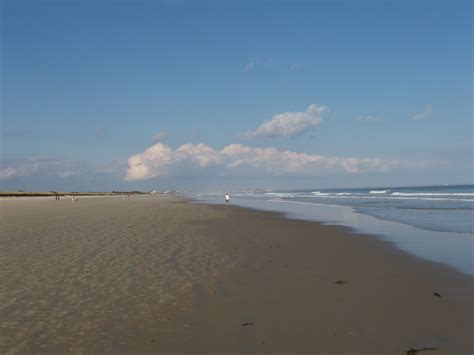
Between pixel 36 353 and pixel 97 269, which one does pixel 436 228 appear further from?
pixel 36 353

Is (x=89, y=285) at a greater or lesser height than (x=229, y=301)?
greater

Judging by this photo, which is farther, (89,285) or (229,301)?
(89,285)

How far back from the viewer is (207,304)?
796 cm

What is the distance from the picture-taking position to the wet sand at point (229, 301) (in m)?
5.99

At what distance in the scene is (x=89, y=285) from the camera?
933cm

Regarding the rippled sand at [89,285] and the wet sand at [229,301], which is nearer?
the wet sand at [229,301]

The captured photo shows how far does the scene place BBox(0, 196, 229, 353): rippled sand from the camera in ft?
20.6

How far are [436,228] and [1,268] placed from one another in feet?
64.9

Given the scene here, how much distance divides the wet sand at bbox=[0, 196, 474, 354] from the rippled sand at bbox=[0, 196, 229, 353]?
0.03 metres

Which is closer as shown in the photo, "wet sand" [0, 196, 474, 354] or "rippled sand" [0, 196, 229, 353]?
"wet sand" [0, 196, 474, 354]

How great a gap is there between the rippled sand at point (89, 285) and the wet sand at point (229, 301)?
3 cm

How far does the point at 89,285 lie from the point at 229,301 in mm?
3543

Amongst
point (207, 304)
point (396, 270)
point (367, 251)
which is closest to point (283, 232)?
point (367, 251)

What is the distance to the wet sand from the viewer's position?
5992 mm
